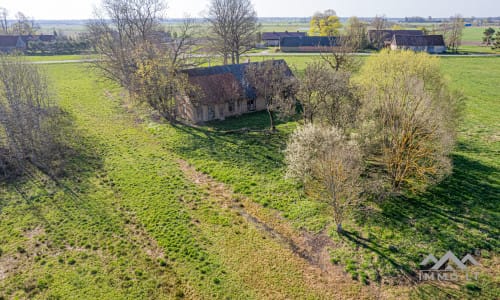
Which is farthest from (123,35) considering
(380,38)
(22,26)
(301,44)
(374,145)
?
(22,26)

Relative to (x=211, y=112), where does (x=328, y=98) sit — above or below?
above

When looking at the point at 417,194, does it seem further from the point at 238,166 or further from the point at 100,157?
the point at 100,157

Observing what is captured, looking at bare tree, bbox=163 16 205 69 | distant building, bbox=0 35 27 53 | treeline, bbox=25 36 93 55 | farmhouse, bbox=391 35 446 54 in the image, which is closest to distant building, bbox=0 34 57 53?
distant building, bbox=0 35 27 53

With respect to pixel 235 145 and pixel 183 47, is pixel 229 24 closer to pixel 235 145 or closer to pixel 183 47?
pixel 183 47

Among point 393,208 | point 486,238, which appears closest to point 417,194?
point 393,208

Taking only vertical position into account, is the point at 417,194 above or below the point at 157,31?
below

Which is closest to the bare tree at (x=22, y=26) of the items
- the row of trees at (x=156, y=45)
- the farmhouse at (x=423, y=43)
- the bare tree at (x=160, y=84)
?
the row of trees at (x=156, y=45)

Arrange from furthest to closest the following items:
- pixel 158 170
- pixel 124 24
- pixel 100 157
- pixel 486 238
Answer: pixel 124 24 → pixel 100 157 → pixel 158 170 → pixel 486 238

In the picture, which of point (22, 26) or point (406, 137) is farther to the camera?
point (22, 26)
